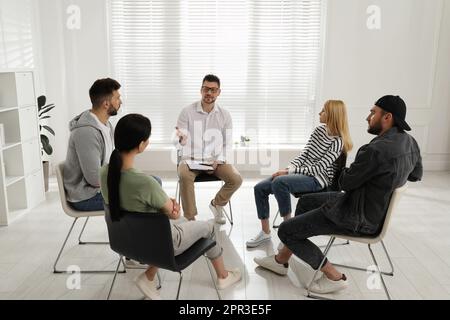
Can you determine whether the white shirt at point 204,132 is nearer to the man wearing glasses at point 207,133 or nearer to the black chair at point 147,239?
the man wearing glasses at point 207,133

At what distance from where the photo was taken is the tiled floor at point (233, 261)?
270 cm

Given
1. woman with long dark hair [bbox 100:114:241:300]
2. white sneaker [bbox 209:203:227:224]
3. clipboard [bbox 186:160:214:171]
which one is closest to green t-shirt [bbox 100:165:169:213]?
woman with long dark hair [bbox 100:114:241:300]

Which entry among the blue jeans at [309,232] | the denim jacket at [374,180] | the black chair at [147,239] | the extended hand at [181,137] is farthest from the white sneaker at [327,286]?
the extended hand at [181,137]

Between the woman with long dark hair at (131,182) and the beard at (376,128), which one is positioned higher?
the beard at (376,128)

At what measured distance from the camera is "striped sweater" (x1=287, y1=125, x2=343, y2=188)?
3156 mm

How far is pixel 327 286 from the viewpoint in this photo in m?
2.69

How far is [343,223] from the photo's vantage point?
8.13 ft

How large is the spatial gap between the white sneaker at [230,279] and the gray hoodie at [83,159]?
100 centimetres

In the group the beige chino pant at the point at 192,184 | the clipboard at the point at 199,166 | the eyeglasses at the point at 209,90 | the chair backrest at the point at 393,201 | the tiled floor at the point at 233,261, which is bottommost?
Answer: the tiled floor at the point at 233,261

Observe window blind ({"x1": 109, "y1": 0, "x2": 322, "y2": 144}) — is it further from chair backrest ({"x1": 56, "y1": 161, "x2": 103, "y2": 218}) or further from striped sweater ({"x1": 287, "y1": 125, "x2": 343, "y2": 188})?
chair backrest ({"x1": 56, "y1": 161, "x2": 103, "y2": 218})

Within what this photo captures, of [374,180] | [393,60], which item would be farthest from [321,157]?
[393,60]

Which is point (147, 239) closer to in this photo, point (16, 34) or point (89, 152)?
point (89, 152)

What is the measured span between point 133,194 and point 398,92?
14.2ft
